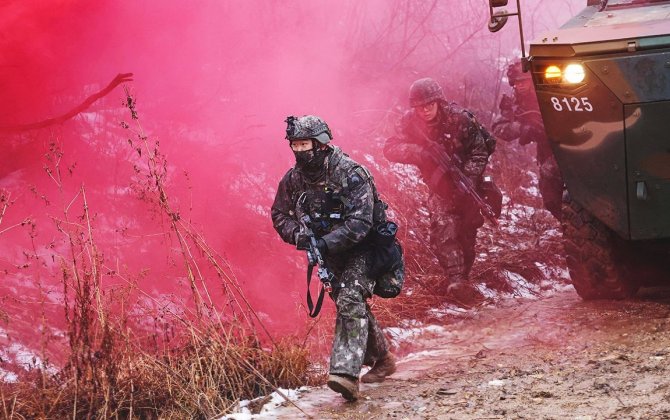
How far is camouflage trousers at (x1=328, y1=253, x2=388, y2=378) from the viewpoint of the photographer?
4.95 meters

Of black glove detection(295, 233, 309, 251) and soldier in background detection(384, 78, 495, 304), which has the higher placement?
soldier in background detection(384, 78, 495, 304)

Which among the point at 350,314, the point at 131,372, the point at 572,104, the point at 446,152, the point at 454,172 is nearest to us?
the point at 131,372

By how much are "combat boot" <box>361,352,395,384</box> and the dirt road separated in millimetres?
61

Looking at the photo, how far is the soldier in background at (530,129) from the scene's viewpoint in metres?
8.00

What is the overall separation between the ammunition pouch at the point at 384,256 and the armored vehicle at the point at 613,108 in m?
1.26

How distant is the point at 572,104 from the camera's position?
5586 millimetres

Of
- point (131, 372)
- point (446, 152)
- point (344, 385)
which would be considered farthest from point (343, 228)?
point (446, 152)

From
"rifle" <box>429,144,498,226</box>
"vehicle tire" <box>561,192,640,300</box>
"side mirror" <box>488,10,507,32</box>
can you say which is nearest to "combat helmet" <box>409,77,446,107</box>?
"rifle" <box>429,144,498,226</box>

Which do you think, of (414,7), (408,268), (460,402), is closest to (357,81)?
(414,7)

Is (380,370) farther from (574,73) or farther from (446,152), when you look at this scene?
(446,152)

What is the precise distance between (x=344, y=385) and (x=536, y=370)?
1.07 m

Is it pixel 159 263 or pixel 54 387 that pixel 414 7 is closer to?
pixel 159 263

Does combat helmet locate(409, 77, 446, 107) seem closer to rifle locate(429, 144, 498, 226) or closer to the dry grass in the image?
rifle locate(429, 144, 498, 226)

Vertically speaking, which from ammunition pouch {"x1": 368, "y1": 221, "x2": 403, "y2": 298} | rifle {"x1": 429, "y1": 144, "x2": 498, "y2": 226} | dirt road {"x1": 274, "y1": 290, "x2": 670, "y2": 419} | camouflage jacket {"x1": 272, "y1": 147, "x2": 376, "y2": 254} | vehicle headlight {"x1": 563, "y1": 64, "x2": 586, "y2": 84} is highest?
vehicle headlight {"x1": 563, "y1": 64, "x2": 586, "y2": 84}
